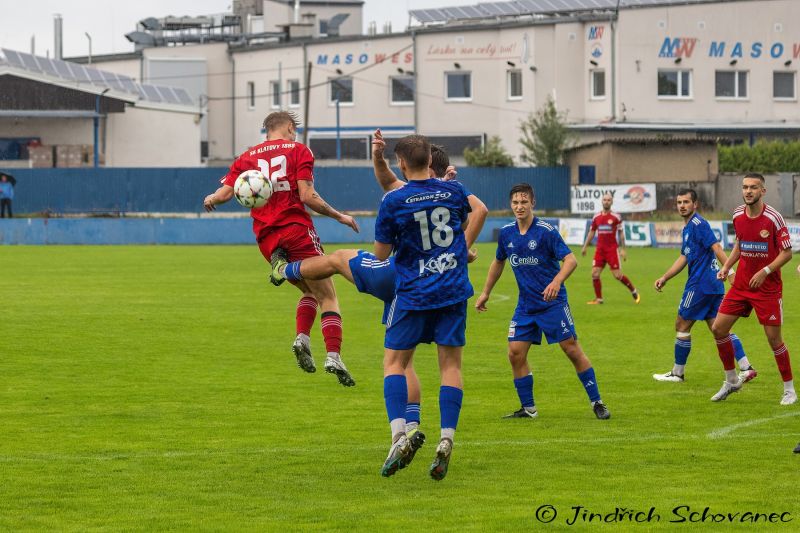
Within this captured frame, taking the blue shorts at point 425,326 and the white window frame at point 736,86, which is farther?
the white window frame at point 736,86

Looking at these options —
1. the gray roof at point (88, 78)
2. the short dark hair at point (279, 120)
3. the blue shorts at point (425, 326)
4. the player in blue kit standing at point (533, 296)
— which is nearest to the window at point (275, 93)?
the gray roof at point (88, 78)

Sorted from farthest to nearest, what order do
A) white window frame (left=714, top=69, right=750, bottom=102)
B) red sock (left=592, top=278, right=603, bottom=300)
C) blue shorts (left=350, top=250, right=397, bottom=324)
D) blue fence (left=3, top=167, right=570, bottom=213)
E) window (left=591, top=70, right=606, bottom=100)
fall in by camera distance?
white window frame (left=714, top=69, right=750, bottom=102), window (left=591, top=70, right=606, bottom=100), blue fence (left=3, top=167, right=570, bottom=213), red sock (left=592, top=278, right=603, bottom=300), blue shorts (left=350, top=250, right=397, bottom=324)

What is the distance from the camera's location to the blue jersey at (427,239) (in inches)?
343

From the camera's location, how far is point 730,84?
61.6 m

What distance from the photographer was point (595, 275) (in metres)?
25.0

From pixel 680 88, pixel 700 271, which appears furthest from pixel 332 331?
pixel 680 88

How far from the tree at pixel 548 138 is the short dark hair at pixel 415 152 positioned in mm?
48027

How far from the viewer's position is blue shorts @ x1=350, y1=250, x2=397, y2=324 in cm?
938

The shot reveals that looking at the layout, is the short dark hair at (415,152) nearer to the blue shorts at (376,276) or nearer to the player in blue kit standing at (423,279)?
the player in blue kit standing at (423,279)

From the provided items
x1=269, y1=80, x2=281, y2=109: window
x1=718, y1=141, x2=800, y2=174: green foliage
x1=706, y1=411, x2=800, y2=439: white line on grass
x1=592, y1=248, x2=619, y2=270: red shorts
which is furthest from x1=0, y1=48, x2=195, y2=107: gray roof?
x1=706, y1=411, x2=800, y2=439: white line on grass

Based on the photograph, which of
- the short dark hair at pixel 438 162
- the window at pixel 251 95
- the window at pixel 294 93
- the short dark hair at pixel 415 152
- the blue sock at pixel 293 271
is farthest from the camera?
the window at pixel 251 95

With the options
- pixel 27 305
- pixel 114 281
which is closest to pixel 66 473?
pixel 27 305

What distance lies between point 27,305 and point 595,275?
34.3 ft

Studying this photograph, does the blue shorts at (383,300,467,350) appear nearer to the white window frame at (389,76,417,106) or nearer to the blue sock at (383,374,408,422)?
the blue sock at (383,374,408,422)
